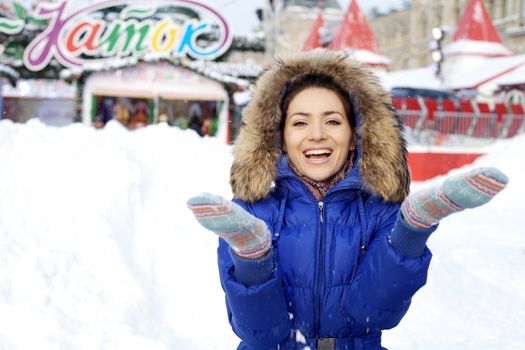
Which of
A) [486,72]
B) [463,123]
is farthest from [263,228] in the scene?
[486,72]

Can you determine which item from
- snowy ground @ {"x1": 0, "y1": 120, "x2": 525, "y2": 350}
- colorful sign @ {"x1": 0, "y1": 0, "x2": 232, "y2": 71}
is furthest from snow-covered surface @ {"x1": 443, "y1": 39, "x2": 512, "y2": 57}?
snowy ground @ {"x1": 0, "y1": 120, "x2": 525, "y2": 350}

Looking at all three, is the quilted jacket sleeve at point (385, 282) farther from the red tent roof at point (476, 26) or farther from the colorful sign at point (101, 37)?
the red tent roof at point (476, 26)

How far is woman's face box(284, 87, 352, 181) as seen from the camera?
181 cm

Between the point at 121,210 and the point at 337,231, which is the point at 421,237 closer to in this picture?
the point at 337,231

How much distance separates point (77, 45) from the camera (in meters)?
17.2

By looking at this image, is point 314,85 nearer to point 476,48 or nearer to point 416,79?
point 476,48

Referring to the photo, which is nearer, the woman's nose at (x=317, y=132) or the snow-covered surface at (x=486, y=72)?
the woman's nose at (x=317, y=132)

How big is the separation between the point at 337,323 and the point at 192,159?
559cm

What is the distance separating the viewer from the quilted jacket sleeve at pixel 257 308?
4.95ft

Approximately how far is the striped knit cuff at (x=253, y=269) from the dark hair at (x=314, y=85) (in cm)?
60

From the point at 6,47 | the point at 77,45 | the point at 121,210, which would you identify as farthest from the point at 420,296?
the point at 6,47

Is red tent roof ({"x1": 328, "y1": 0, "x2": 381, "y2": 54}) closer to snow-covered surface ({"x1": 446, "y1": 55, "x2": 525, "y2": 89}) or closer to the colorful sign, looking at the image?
snow-covered surface ({"x1": 446, "y1": 55, "x2": 525, "y2": 89})

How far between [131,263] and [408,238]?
376 cm

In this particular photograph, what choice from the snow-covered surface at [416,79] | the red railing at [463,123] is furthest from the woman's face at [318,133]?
the snow-covered surface at [416,79]
